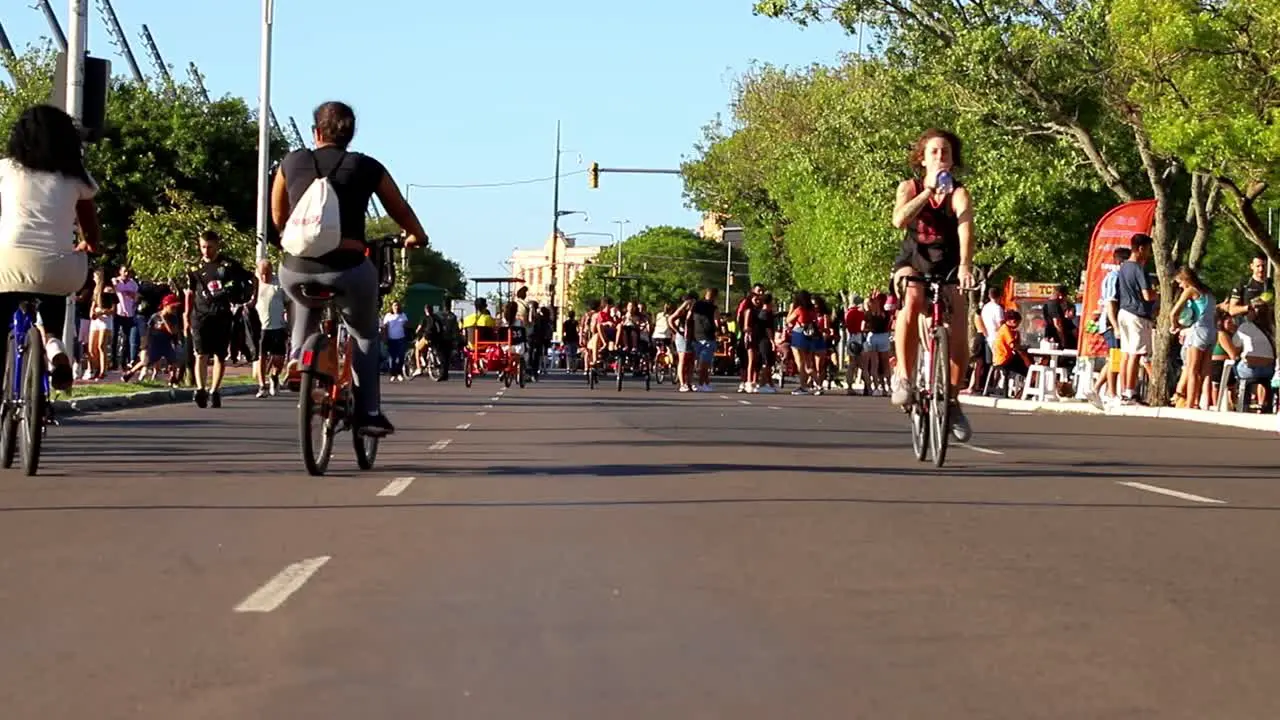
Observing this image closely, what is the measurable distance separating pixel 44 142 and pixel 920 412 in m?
5.54

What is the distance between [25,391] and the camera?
1211 cm

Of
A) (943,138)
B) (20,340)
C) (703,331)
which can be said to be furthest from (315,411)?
(703,331)

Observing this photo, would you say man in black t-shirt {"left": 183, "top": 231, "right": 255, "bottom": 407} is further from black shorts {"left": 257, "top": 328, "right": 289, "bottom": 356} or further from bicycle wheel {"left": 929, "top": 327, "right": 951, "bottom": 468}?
bicycle wheel {"left": 929, "top": 327, "right": 951, "bottom": 468}

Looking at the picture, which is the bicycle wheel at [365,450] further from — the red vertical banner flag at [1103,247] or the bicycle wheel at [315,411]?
the red vertical banner flag at [1103,247]

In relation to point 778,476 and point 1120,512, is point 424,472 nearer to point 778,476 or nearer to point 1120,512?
point 778,476

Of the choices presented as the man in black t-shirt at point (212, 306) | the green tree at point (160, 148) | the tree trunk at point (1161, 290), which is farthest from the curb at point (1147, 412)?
the green tree at point (160, 148)

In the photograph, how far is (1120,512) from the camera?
1074 cm

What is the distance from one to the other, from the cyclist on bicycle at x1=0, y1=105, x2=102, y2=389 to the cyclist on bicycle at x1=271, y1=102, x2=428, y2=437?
111cm

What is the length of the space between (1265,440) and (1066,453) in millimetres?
4437

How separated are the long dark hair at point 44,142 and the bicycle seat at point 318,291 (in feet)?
4.67

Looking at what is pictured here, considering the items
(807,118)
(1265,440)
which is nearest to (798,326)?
(1265,440)

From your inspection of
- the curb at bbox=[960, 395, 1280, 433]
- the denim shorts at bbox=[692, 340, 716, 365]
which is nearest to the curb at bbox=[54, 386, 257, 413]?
the curb at bbox=[960, 395, 1280, 433]

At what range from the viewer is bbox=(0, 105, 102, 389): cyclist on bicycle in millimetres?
12242

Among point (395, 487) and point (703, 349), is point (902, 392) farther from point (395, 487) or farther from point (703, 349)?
point (703, 349)
